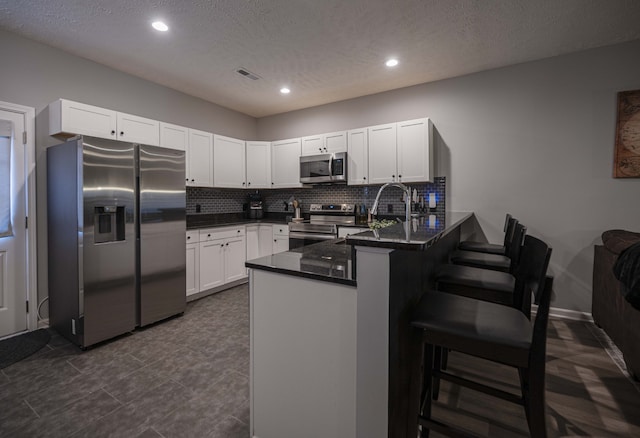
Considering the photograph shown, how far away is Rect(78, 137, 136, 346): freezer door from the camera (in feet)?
8.16

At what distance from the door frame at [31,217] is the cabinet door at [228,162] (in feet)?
6.11

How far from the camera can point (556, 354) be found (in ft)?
7.81

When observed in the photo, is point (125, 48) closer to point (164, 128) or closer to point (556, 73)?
point (164, 128)

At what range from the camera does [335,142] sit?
427cm

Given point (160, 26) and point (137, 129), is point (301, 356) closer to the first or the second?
point (160, 26)

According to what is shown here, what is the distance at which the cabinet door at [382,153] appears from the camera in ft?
12.5

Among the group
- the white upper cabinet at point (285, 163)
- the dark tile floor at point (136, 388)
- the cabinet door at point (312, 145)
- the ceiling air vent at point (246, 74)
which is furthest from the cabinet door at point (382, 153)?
the dark tile floor at point (136, 388)

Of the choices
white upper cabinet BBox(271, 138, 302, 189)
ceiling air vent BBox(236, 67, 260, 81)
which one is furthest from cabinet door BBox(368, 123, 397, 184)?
ceiling air vent BBox(236, 67, 260, 81)

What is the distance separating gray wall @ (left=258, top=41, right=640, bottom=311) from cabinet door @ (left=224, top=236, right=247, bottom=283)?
9.59 ft

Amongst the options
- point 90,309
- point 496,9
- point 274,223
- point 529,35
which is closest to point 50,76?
point 90,309

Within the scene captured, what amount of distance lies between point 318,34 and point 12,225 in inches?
132

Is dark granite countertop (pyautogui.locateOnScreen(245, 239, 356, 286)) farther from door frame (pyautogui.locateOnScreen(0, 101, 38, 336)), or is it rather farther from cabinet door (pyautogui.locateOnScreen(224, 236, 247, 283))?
door frame (pyautogui.locateOnScreen(0, 101, 38, 336))

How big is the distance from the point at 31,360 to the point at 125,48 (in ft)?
9.46

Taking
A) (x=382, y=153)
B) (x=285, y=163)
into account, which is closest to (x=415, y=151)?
(x=382, y=153)
